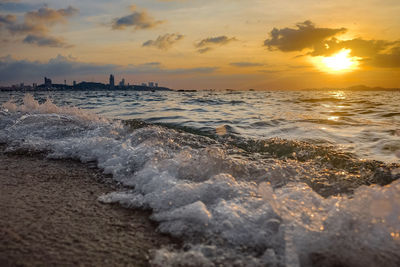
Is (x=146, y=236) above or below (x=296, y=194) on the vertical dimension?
below

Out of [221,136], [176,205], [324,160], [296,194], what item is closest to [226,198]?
[176,205]

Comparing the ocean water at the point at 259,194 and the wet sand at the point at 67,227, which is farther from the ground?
the ocean water at the point at 259,194

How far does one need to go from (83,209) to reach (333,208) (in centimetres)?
198

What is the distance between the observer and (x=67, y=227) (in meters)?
1.90

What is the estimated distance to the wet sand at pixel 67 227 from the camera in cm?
156

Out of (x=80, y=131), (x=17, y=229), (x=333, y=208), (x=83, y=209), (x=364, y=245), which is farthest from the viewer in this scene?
(x=80, y=131)

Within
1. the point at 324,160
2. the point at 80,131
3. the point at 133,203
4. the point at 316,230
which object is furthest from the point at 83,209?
the point at 80,131

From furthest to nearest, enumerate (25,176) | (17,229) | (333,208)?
(25,176), (333,208), (17,229)

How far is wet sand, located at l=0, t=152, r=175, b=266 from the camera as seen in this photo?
156 centimetres

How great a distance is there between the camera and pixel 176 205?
7.35 feet

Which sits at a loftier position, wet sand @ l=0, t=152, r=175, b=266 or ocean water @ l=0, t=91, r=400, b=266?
ocean water @ l=0, t=91, r=400, b=266

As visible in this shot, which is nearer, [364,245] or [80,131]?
[364,245]

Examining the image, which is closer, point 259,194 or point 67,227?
point 67,227

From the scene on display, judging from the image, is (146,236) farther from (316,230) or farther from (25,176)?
(25,176)
